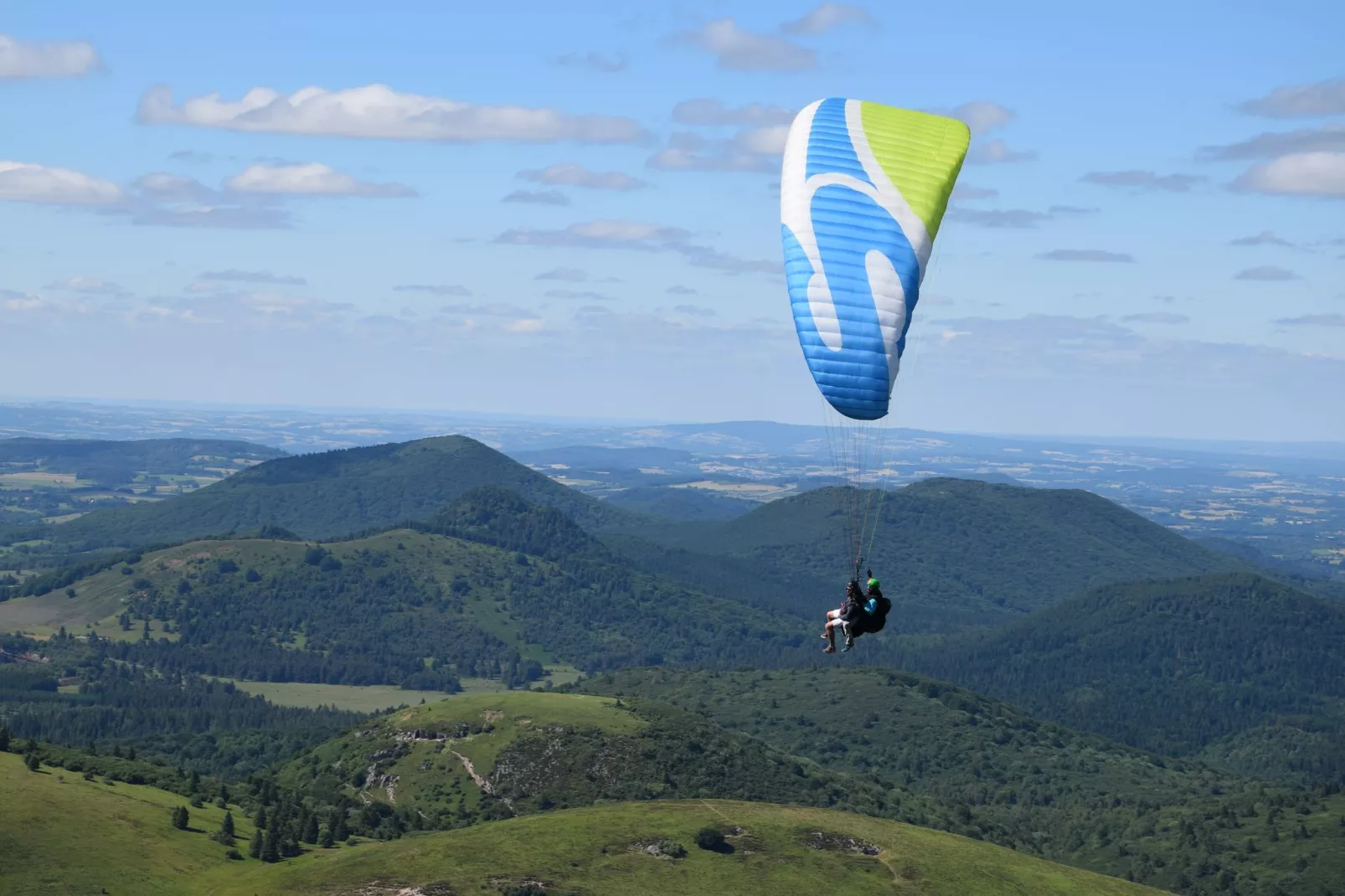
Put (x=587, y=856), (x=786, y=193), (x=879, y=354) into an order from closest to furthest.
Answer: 1. (x=879, y=354)
2. (x=786, y=193)
3. (x=587, y=856)

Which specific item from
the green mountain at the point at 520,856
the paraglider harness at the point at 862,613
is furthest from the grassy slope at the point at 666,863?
the paraglider harness at the point at 862,613

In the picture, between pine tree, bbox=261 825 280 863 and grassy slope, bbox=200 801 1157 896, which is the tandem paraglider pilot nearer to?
grassy slope, bbox=200 801 1157 896

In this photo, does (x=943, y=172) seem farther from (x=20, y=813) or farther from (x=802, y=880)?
(x=20, y=813)

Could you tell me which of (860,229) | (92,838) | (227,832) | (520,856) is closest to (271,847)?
(227,832)

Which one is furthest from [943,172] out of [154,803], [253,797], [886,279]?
[253,797]

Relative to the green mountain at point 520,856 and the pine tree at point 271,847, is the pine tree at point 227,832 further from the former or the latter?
the pine tree at point 271,847

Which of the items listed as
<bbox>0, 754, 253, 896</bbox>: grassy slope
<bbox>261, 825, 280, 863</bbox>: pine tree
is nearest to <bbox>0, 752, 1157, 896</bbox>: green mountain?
<bbox>0, 754, 253, 896</bbox>: grassy slope
